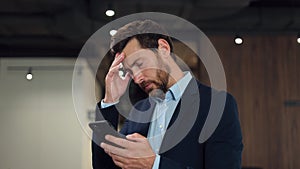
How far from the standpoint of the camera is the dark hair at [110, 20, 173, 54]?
1.27 meters

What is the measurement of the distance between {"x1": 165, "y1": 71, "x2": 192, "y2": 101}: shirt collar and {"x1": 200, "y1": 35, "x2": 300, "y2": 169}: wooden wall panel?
6.15 metres

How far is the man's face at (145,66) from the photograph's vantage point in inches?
49.6

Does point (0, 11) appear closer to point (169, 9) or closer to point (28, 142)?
point (169, 9)

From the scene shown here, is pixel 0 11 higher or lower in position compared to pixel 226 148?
higher

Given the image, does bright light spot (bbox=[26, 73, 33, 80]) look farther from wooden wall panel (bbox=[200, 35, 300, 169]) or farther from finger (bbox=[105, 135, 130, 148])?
finger (bbox=[105, 135, 130, 148])

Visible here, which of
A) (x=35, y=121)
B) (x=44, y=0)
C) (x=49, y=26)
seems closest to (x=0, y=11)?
(x=49, y=26)

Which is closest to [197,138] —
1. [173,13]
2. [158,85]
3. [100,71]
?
[158,85]

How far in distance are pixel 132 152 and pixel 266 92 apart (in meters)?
6.87

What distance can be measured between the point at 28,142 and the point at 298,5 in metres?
5.62

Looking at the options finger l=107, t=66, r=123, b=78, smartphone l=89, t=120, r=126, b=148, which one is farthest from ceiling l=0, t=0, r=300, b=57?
smartphone l=89, t=120, r=126, b=148

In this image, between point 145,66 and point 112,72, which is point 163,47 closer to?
point 145,66

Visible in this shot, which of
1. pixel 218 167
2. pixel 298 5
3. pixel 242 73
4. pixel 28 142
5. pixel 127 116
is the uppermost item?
pixel 298 5

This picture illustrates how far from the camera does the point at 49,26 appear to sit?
6.61m

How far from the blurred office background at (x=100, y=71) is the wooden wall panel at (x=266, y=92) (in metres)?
0.02
